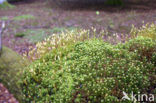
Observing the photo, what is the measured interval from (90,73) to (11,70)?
7.67 ft

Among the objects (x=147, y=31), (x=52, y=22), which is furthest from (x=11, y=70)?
(x=52, y=22)

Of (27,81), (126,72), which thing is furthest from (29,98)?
(126,72)

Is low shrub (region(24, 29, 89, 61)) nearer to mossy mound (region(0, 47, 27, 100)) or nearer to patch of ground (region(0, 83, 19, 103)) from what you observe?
mossy mound (region(0, 47, 27, 100))

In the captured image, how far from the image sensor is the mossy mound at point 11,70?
3891 millimetres

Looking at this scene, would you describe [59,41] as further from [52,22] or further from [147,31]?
[52,22]

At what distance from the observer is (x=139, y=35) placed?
12.2ft

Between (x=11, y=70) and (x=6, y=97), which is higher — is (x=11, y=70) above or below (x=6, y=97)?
above

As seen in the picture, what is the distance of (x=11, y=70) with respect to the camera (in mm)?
4184

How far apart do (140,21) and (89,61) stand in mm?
1841

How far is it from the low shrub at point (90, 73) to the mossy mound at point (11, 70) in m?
0.36

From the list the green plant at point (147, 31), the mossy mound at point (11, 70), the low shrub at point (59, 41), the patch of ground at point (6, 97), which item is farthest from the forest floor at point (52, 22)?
the green plant at point (147, 31)

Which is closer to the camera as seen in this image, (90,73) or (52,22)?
(90,73)

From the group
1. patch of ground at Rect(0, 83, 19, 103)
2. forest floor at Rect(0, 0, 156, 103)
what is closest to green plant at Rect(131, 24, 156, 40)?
forest floor at Rect(0, 0, 156, 103)

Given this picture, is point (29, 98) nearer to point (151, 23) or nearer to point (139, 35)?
point (139, 35)
